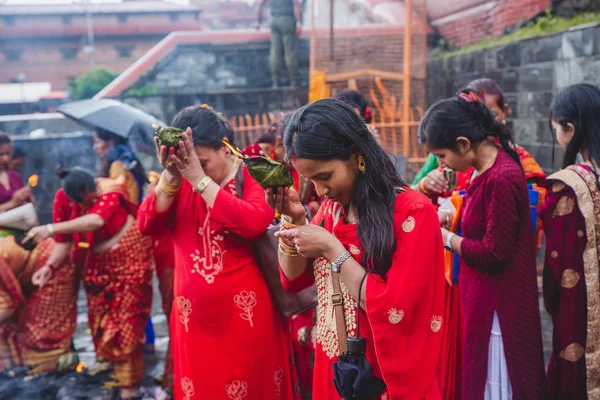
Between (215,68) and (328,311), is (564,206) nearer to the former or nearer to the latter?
(328,311)

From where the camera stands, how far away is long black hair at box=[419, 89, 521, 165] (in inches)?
119

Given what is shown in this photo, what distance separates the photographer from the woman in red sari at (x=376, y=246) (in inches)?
80.2

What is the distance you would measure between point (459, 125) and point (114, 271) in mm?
2955

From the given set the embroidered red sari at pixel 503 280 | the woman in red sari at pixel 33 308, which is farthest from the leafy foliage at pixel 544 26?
the woman in red sari at pixel 33 308

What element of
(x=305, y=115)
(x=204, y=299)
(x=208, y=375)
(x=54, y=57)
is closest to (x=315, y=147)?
(x=305, y=115)

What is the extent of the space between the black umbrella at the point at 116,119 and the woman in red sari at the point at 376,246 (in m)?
3.31

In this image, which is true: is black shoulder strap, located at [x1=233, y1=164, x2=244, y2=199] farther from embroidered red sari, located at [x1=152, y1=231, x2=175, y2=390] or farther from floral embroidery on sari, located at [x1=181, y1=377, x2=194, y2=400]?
embroidered red sari, located at [x1=152, y1=231, x2=175, y2=390]

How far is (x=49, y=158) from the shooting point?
32.5 ft

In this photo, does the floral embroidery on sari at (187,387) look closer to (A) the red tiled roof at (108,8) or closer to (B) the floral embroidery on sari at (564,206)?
(B) the floral embroidery on sari at (564,206)

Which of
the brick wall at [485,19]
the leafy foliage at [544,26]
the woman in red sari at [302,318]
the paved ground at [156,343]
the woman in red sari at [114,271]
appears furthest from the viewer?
the brick wall at [485,19]

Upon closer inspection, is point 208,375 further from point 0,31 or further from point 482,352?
point 0,31

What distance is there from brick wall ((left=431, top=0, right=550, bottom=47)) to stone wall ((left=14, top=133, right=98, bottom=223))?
606 centimetres

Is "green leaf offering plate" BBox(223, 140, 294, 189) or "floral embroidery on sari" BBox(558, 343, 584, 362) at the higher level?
"green leaf offering plate" BBox(223, 140, 294, 189)

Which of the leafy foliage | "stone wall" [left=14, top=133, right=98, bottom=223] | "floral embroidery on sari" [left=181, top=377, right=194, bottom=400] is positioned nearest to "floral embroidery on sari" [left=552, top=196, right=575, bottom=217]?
"floral embroidery on sari" [left=181, top=377, right=194, bottom=400]
